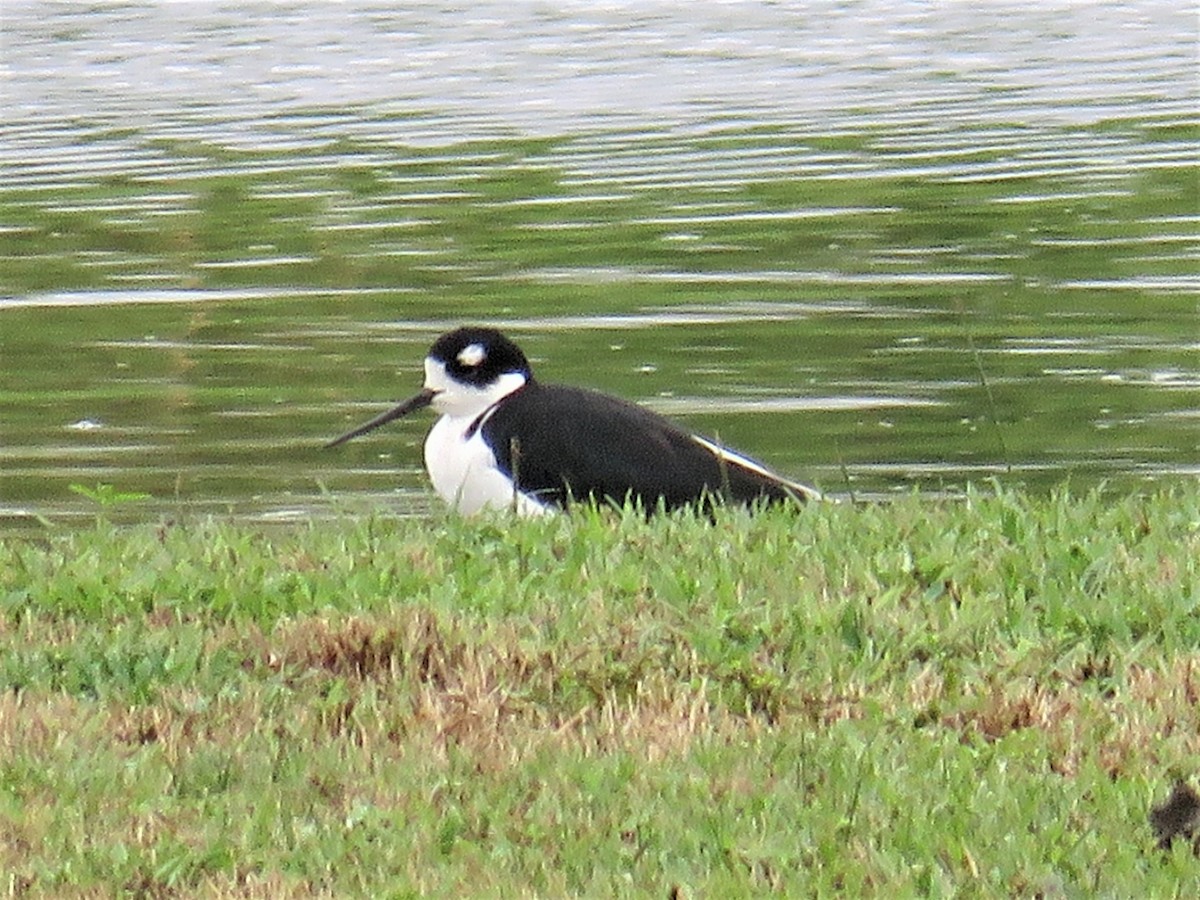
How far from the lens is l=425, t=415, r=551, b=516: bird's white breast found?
891 cm

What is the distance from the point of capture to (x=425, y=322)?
15516mm

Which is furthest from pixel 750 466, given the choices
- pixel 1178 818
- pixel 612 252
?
pixel 612 252

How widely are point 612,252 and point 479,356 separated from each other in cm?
786

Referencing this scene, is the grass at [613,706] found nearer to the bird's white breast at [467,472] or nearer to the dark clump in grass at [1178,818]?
the dark clump in grass at [1178,818]

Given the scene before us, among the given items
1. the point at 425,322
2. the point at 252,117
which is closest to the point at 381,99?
the point at 252,117

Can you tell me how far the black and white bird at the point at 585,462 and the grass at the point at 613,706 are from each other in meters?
0.80

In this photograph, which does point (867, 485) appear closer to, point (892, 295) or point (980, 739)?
point (892, 295)

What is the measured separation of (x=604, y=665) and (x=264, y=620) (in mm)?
926

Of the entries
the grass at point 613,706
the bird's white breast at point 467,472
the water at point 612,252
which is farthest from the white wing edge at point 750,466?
the grass at point 613,706

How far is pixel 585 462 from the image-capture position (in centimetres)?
876

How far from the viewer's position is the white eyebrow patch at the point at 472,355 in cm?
962

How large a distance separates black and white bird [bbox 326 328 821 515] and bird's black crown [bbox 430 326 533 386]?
388 mm

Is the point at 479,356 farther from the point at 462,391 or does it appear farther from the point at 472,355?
the point at 462,391

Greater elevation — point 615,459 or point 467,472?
point 615,459
